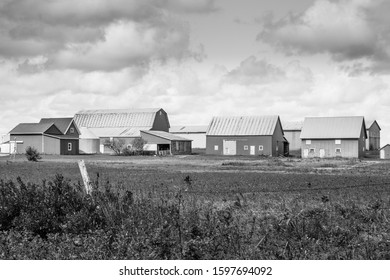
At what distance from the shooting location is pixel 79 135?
7925 centimetres

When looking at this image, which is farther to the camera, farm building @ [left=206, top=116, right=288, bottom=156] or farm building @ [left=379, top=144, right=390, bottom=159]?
farm building @ [left=206, top=116, right=288, bottom=156]

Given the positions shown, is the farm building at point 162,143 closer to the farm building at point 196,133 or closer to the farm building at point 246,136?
the farm building at point 246,136

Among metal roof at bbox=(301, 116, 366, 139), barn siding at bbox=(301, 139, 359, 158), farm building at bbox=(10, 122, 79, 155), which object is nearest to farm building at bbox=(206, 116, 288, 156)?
metal roof at bbox=(301, 116, 366, 139)

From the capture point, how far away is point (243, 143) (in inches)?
2832

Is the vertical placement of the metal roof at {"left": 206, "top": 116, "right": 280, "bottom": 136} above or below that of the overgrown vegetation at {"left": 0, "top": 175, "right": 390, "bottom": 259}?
above

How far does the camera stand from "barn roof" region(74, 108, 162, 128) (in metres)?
86.2

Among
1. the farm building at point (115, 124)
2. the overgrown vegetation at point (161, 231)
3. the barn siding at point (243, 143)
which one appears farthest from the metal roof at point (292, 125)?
the overgrown vegetation at point (161, 231)

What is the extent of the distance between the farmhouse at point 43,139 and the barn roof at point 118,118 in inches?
526

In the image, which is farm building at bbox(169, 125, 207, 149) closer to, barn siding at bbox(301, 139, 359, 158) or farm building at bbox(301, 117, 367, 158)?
farm building at bbox(301, 117, 367, 158)

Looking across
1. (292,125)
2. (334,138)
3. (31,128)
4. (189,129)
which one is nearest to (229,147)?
(334,138)

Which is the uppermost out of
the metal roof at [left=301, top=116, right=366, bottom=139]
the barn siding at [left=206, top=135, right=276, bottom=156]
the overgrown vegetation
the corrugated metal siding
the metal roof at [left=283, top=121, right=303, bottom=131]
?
the corrugated metal siding

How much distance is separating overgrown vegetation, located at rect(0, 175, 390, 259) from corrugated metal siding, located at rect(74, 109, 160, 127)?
7510 centimetres

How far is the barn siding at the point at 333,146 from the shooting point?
64938mm

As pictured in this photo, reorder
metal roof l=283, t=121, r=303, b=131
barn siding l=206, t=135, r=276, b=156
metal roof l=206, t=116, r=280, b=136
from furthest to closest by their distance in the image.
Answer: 1. metal roof l=283, t=121, r=303, b=131
2. metal roof l=206, t=116, r=280, b=136
3. barn siding l=206, t=135, r=276, b=156
